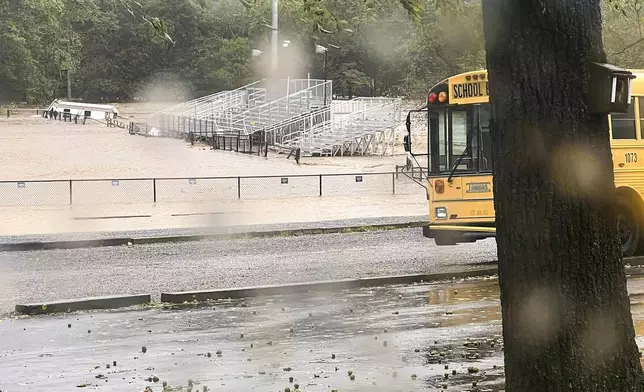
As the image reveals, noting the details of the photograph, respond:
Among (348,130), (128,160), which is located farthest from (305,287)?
(348,130)

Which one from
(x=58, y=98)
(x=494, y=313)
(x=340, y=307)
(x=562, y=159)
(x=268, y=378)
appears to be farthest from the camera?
(x=58, y=98)

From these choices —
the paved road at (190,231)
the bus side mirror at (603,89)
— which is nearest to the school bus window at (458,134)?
the paved road at (190,231)

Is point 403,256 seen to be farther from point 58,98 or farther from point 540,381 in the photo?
point 58,98

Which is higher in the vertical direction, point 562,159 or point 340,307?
point 562,159

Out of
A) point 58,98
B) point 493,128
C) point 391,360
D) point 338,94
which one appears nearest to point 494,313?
point 391,360

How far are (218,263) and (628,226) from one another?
7091 mm

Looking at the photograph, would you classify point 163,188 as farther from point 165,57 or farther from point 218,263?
point 165,57

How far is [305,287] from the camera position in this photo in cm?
1440

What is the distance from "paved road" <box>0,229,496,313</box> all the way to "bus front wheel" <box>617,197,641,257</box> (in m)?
2.39

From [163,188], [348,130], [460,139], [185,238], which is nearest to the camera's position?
[460,139]

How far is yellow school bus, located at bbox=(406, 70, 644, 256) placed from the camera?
55.8 ft

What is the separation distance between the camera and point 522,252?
538 cm

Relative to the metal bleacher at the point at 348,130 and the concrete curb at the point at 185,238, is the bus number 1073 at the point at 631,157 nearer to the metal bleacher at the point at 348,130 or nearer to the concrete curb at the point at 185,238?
the concrete curb at the point at 185,238

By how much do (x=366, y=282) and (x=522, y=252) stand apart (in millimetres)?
9457
